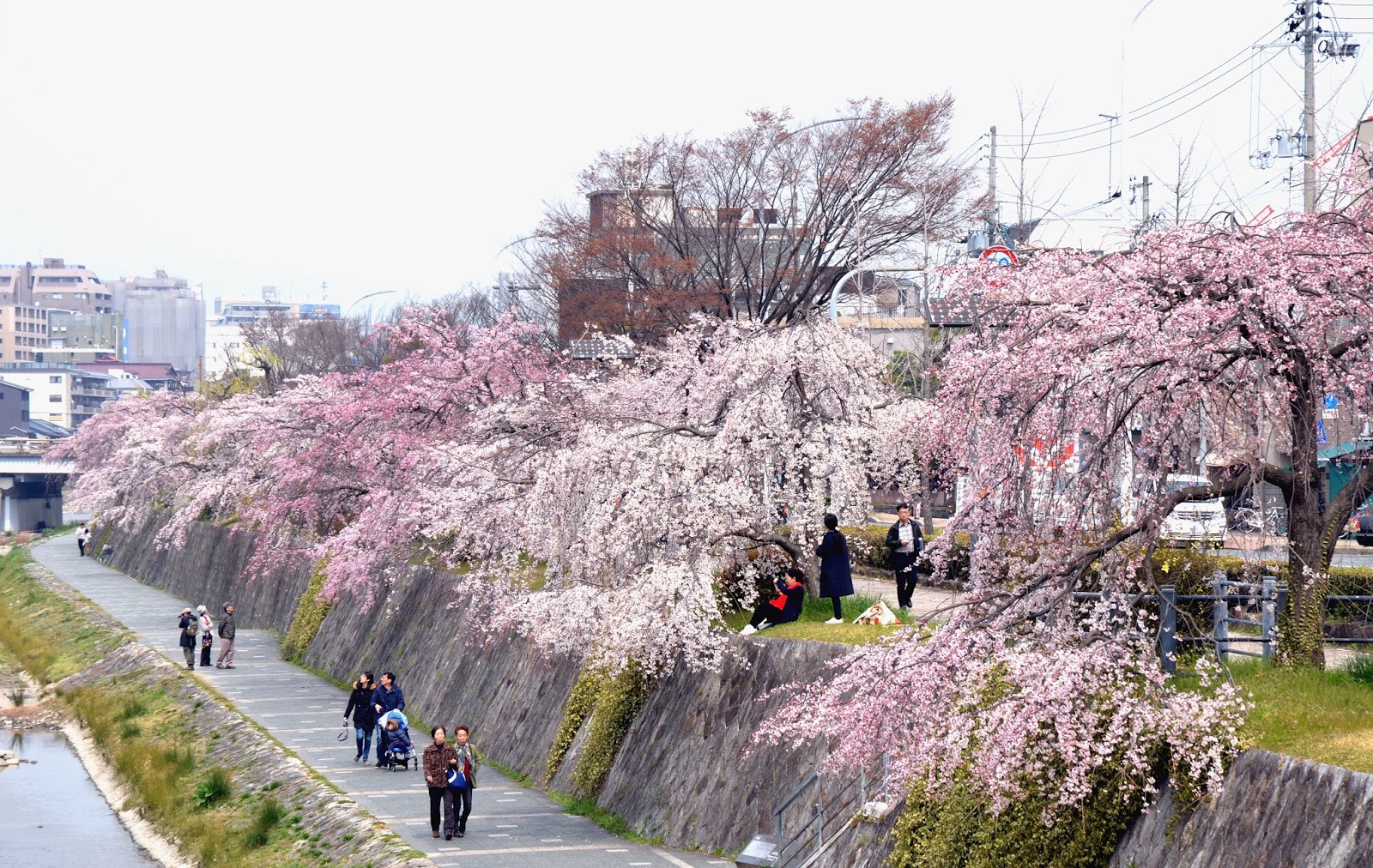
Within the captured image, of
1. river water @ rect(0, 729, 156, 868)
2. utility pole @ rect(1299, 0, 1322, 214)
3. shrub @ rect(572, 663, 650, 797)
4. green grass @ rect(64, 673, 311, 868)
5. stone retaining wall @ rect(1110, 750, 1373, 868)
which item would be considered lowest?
river water @ rect(0, 729, 156, 868)

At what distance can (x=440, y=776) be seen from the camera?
18.3 metres

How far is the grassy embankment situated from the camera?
69.8ft

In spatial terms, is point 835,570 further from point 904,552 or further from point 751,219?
point 751,219

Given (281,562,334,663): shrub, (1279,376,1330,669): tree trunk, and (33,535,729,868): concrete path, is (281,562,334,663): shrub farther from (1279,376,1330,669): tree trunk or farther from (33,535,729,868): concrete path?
(1279,376,1330,669): tree trunk

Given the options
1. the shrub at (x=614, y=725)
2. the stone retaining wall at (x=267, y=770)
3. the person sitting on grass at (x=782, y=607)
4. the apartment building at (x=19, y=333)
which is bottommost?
the stone retaining wall at (x=267, y=770)

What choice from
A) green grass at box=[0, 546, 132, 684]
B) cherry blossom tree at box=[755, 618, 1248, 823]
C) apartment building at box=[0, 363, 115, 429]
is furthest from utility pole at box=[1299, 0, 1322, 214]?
apartment building at box=[0, 363, 115, 429]

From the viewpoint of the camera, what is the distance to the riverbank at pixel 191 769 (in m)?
19.8

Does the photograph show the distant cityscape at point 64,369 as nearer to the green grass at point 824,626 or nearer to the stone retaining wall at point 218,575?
the stone retaining wall at point 218,575

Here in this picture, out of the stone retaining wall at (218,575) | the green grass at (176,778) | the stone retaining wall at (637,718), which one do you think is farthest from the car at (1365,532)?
Result: the stone retaining wall at (218,575)

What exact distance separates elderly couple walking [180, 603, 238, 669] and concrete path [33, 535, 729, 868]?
0.41 metres

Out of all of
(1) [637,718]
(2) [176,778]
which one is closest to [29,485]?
(2) [176,778]

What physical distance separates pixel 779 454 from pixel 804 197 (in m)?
15.7

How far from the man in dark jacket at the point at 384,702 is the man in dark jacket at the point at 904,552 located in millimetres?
8706

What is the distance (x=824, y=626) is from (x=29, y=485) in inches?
3719
